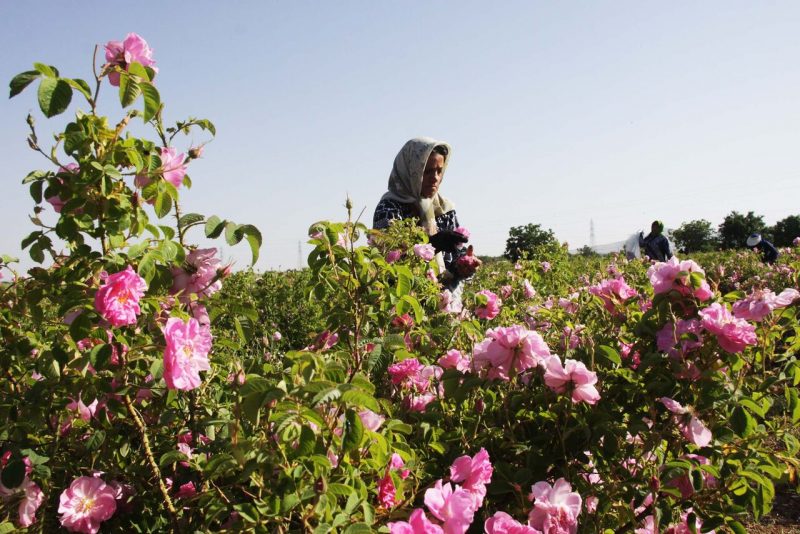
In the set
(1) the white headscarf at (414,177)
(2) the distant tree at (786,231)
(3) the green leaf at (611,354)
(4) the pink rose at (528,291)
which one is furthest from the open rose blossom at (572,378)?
(2) the distant tree at (786,231)

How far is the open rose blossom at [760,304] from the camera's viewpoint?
144 centimetres

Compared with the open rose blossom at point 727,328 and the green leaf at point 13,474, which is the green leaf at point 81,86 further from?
the open rose blossom at point 727,328

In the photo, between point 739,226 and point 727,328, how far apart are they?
49.7 metres

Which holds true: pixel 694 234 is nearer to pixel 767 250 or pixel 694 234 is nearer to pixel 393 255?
pixel 767 250

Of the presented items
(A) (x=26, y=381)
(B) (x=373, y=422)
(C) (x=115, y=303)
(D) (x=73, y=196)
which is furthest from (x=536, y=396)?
(A) (x=26, y=381)

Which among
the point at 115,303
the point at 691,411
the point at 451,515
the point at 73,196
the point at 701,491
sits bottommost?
the point at 701,491

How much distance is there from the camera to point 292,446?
0.99 m

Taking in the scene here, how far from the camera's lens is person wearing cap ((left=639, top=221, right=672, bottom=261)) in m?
7.55

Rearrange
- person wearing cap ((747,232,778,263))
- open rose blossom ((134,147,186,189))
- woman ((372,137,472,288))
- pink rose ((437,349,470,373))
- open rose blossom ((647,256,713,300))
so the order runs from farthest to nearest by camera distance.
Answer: person wearing cap ((747,232,778,263))
woman ((372,137,472,288))
pink rose ((437,349,470,373))
open rose blossom ((647,256,713,300))
open rose blossom ((134,147,186,189))

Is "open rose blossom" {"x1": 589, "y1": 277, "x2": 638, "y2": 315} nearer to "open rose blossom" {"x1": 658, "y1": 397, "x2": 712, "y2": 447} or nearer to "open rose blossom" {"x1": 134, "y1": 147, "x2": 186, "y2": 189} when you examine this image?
"open rose blossom" {"x1": 658, "y1": 397, "x2": 712, "y2": 447}

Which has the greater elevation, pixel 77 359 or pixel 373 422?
pixel 77 359

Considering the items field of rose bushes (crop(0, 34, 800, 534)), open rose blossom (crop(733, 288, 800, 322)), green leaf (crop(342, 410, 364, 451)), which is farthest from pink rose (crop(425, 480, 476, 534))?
open rose blossom (crop(733, 288, 800, 322))

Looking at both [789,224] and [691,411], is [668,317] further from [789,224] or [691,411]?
[789,224]

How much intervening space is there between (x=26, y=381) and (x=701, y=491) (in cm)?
178
